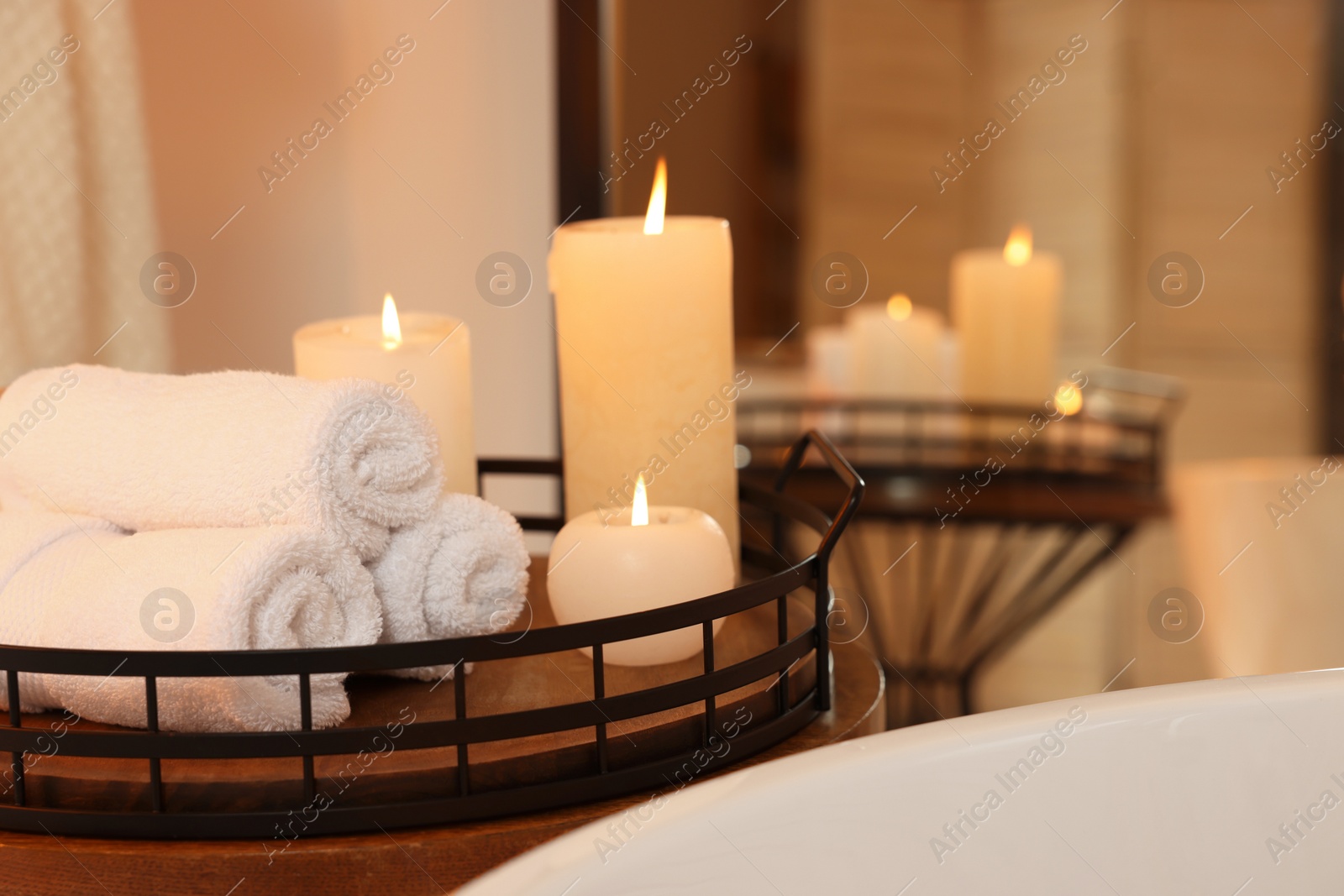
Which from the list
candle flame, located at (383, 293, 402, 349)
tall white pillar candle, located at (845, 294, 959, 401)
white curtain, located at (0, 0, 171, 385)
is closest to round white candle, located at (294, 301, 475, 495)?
candle flame, located at (383, 293, 402, 349)

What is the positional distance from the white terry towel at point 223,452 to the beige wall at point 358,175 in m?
0.20

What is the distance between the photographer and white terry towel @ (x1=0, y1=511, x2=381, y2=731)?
0.99 ft

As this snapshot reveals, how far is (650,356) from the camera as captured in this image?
44 cm

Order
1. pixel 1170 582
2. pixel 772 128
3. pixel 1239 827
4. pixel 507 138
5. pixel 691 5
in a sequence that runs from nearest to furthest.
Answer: pixel 1239 827 → pixel 507 138 → pixel 691 5 → pixel 772 128 → pixel 1170 582

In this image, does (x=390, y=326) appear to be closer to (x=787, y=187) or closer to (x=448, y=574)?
(x=448, y=574)

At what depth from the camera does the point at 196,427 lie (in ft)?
1.14

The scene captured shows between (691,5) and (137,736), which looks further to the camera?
(691,5)

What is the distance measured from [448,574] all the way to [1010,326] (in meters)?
0.84

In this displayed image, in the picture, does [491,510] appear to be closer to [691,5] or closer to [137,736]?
[137,736]

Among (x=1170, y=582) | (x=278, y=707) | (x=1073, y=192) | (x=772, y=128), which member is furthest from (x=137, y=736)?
(x=1170, y=582)

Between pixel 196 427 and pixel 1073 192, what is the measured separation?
4.16 ft

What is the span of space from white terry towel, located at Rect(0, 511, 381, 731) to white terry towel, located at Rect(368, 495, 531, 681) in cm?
2

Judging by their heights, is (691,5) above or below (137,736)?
above

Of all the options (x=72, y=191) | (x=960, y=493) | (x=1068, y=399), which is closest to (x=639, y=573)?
(x=72, y=191)
